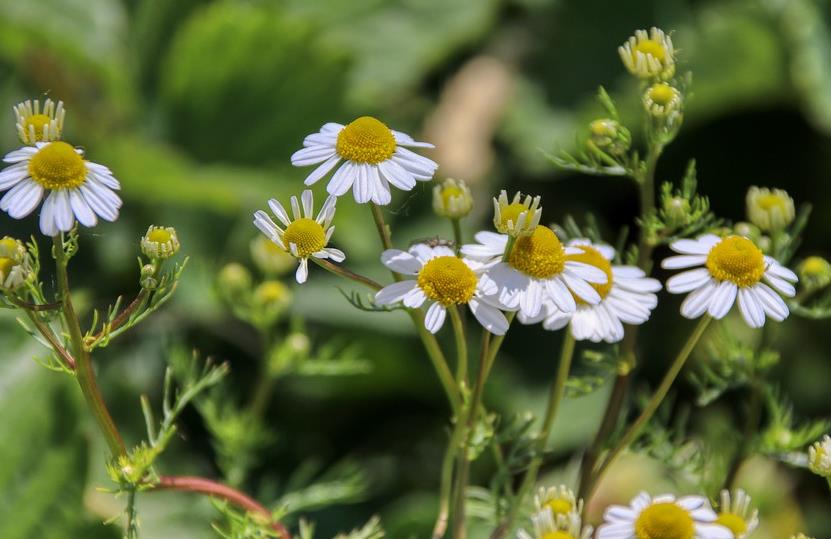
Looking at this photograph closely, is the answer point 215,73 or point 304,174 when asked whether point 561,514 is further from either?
point 215,73

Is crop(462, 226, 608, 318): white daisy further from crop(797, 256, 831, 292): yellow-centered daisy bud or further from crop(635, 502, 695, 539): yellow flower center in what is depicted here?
crop(797, 256, 831, 292): yellow-centered daisy bud

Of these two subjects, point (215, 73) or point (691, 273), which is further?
point (215, 73)

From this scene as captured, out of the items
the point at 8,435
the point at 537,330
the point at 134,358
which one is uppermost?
the point at 8,435

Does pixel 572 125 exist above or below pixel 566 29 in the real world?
below

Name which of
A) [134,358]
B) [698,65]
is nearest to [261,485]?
[134,358]

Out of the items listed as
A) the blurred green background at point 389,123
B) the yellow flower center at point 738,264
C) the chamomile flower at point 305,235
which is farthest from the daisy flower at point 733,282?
the blurred green background at point 389,123

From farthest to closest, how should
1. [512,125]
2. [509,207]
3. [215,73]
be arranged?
[512,125] → [215,73] → [509,207]

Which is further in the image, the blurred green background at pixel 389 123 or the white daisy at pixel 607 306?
the blurred green background at pixel 389 123

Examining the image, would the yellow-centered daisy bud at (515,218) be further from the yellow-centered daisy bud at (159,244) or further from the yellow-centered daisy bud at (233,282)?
the yellow-centered daisy bud at (233,282)
